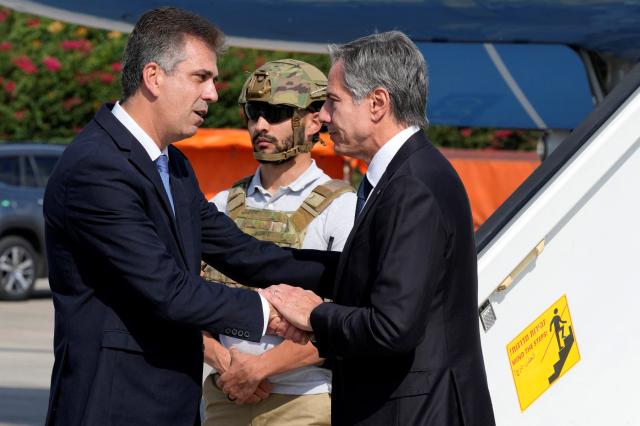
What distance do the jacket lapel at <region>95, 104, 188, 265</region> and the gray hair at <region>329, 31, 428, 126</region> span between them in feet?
1.86

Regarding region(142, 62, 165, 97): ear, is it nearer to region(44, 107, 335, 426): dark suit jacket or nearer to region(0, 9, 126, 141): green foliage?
region(44, 107, 335, 426): dark suit jacket

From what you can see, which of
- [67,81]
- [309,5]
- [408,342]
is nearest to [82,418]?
[408,342]

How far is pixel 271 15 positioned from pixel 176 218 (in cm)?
522

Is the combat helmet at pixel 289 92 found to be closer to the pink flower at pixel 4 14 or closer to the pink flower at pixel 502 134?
the pink flower at pixel 502 134

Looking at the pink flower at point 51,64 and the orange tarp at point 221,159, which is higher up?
the pink flower at point 51,64

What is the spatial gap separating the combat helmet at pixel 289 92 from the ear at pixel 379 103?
1.07 meters

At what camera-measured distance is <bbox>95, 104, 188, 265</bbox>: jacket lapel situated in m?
3.15

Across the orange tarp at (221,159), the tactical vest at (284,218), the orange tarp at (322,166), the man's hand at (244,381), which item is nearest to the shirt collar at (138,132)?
the tactical vest at (284,218)

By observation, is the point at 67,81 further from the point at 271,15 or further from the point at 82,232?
the point at 82,232

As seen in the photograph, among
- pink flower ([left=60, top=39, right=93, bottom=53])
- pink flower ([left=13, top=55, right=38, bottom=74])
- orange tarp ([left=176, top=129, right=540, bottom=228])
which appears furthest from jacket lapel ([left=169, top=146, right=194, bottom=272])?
pink flower ([left=60, top=39, right=93, bottom=53])

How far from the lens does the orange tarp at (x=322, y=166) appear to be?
17172 millimetres

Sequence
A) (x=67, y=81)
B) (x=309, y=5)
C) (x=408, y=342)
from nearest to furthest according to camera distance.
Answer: (x=408, y=342), (x=309, y=5), (x=67, y=81)

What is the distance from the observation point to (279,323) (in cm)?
338

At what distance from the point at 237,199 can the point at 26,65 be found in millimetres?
17048
